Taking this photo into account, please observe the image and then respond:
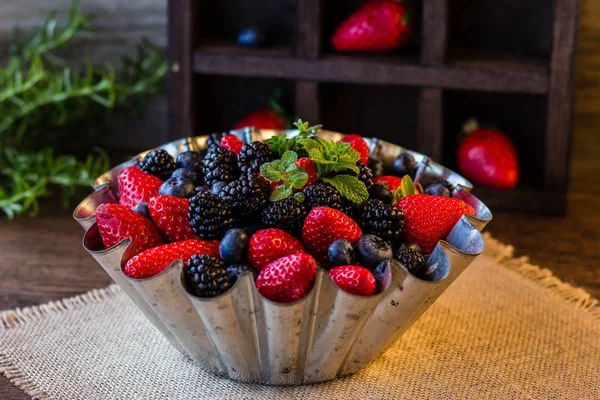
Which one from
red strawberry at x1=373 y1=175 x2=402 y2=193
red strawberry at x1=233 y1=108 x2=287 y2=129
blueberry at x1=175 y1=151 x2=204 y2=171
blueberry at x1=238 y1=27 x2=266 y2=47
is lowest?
red strawberry at x1=233 y1=108 x2=287 y2=129

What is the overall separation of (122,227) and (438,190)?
0.36 meters

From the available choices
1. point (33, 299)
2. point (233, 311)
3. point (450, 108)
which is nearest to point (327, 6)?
point (450, 108)

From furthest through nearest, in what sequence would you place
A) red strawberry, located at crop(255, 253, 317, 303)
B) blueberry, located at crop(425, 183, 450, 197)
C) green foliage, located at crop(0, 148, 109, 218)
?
green foliage, located at crop(0, 148, 109, 218) → blueberry, located at crop(425, 183, 450, 197) → red strawberry, located at crop(255, 253, 317, 303)

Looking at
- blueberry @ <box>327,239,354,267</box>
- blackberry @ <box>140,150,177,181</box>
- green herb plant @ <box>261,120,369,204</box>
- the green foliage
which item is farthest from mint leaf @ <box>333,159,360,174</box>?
the green foliage

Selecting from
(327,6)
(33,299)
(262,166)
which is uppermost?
(327,6)

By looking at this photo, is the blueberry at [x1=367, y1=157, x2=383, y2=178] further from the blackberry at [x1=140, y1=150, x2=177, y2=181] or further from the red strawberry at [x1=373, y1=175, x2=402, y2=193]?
the blackberry at [x1=140, y1=150, x2=177, y2=181]

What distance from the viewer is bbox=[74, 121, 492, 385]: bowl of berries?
708 mm

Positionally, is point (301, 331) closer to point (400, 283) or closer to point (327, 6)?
point (400, 283)

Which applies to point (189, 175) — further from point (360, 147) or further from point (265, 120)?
point (265, 120)

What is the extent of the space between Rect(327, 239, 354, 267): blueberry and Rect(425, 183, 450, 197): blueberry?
19cm

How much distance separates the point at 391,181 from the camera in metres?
0.95

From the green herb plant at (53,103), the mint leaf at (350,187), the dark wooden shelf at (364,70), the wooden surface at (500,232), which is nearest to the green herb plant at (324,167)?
the mint leaf at (350,187)

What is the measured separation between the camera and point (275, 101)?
4.79 feet

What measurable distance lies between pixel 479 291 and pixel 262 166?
0.40m
